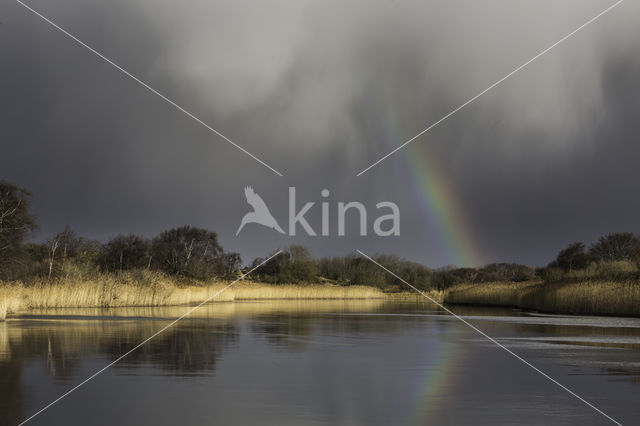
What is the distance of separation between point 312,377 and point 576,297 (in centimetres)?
3130

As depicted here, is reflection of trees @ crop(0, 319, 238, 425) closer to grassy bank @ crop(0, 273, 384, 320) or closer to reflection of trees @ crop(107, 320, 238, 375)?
reflection of trees @ crop(107, 320, 238, 375)

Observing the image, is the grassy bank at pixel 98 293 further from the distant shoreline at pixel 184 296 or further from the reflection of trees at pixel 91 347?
the reflection of trees at pixel 91 347

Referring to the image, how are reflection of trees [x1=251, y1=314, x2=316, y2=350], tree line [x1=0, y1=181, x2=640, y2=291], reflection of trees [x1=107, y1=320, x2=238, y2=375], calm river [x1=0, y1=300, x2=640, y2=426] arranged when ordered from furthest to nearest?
tree line [x1=0, y1=181, x2=640, y2=291], reflection of trees [x1=251, y1=314, x2=316, y2=350], reflection of trees [x1=107, y1=320, x2=238, y2=375], calm river [x1=0, y1=300, x2=640, y2=426]

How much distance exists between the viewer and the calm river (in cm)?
1063

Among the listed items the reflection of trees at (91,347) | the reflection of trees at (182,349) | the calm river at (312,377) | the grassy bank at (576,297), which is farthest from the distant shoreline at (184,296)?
the calm river at (312,377)

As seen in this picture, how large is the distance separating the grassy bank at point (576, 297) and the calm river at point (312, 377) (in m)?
11.8

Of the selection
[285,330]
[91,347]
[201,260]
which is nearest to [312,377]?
[91,347]

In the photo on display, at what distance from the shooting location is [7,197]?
3478 cm

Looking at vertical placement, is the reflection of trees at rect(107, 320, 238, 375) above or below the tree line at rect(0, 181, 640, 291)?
below

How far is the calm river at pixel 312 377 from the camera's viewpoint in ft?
34.9

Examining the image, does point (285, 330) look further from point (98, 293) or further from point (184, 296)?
point (184, 296)

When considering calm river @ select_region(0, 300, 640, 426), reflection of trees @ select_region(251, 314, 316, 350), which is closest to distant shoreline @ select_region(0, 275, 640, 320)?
reflection of trees @ select_region(251, 314, 316, 350)

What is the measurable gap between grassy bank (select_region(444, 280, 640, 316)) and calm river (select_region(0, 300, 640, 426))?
11763mm

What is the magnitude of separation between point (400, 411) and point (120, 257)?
212ft
